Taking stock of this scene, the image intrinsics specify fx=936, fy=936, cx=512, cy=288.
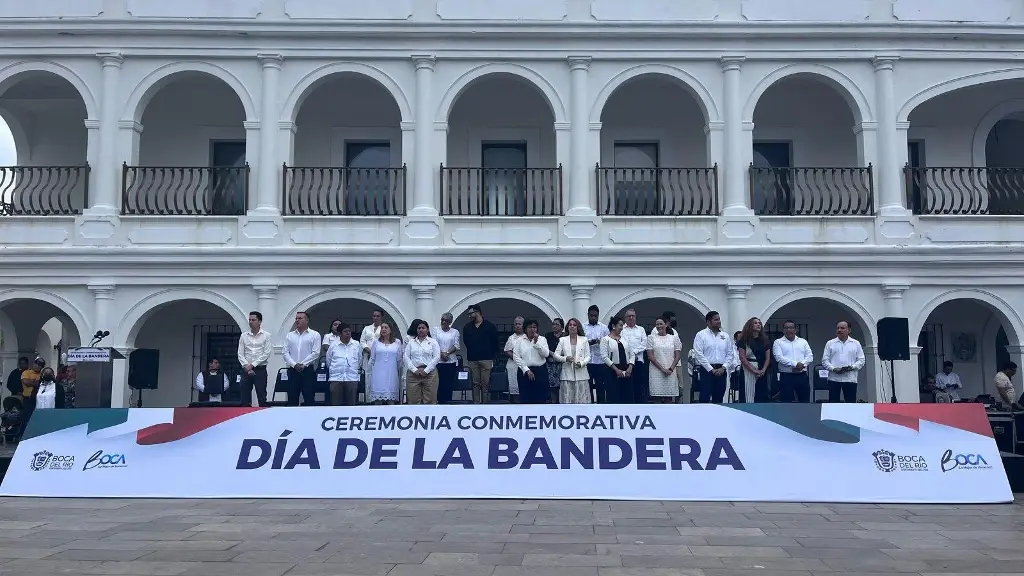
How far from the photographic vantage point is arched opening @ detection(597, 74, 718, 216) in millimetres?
18562

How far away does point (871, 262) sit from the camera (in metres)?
17.0

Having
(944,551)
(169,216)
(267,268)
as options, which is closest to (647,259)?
(267,268)

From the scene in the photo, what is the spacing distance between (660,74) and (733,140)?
6.02ft

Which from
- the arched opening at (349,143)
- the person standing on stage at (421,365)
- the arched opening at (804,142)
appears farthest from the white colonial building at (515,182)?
the person standing on stage at (421,365)

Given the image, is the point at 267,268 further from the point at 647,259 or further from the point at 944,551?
the point at 944,551

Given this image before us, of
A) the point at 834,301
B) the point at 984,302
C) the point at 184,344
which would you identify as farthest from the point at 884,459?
the point at 184,344

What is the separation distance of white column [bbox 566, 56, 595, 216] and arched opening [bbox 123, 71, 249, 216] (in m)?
6.47

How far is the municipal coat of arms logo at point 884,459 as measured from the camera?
9.88 m

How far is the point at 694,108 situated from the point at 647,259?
164 inches

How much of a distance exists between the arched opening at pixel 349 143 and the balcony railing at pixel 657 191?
162 inches

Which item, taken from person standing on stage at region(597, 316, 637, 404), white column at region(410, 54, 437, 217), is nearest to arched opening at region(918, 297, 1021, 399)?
person standing on stage at region(597, 316, 637, 404)

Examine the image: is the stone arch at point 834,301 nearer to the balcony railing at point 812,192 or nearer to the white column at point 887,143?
the balcony railing at point 812,192

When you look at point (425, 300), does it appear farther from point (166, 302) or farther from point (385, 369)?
point (166, 302)

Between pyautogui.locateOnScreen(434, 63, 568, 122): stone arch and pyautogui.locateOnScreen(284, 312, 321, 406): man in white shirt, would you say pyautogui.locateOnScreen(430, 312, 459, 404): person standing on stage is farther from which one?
pyautogui.locateOnScreen(434, 63, 568, 122): stone arch
